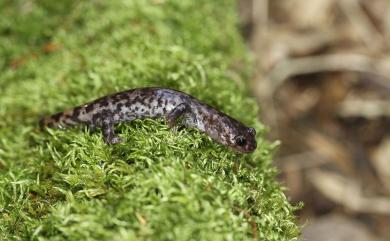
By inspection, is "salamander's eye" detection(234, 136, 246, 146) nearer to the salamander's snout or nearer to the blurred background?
the salamander's snout

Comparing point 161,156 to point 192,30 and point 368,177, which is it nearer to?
point 192,30

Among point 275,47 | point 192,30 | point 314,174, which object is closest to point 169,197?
point 192,30

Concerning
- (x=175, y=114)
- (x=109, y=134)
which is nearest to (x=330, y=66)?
(x=175, y=114)

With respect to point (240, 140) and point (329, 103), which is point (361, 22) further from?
point (240, 140)

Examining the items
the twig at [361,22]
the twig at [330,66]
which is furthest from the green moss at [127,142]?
the twig at [361,22]

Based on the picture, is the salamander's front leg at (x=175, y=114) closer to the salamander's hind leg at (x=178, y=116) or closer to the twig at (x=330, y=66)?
the salamander's hind leg at (x=178, y=116)

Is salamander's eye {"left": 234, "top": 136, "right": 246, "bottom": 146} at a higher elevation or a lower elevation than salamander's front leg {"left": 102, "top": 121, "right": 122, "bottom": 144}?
higher

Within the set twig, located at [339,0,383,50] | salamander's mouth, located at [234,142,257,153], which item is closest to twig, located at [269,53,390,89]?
twig, located at [339,0,383,50]
